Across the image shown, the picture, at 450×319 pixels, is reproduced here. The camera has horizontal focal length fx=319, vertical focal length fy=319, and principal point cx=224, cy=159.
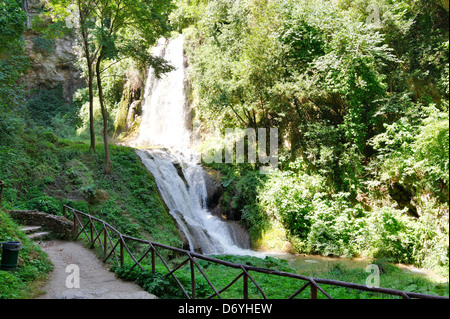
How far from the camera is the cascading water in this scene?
1269 cm

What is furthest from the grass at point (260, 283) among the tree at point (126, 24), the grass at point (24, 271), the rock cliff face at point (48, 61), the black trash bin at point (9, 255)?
the rock cliff face at point (48, 61)

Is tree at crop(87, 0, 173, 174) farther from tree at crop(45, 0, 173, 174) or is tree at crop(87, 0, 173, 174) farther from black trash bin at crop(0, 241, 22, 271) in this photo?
black trash bin at crop(0, 241, 22, 271)

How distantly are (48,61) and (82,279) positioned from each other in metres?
24.6

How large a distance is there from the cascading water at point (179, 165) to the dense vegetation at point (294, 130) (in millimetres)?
892

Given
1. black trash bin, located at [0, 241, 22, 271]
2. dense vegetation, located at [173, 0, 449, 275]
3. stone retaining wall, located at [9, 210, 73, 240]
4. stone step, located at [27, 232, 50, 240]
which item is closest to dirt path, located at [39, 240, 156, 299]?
stone step, located at [27, 232, 50, 240]

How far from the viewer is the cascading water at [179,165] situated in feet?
41.6

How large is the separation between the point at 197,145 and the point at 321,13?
1042 centimetres

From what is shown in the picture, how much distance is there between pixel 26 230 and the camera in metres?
8.38

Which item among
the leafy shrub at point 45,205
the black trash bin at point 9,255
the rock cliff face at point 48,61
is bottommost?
the black trash bin at point 9,255

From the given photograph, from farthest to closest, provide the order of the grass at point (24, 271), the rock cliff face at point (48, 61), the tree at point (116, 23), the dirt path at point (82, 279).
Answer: the rock cliff face at point (48, 61), the tree at point (116, 23), the dirt path at point (82, 279), the grass at point (24, 271)

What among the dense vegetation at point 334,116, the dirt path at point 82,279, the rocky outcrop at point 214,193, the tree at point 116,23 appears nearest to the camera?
the dirt path at point 82,279

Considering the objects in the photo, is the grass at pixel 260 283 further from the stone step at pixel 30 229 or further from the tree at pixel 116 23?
the tree at pixel 116 23

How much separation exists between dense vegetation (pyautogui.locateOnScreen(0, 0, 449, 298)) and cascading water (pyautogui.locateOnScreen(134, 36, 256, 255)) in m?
0.89

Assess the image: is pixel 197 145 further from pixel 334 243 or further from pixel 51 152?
pixel 334 243
